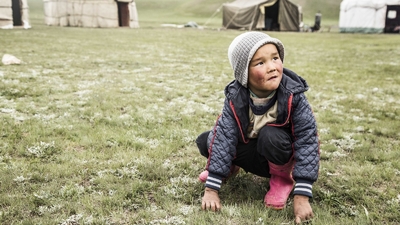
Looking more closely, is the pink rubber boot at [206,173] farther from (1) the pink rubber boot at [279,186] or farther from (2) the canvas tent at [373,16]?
(2) the canvas tent at [373,16]

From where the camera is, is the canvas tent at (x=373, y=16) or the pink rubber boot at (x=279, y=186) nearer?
the pink rubber boot at (x=279, y=186)

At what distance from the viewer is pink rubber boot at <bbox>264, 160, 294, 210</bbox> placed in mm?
3751

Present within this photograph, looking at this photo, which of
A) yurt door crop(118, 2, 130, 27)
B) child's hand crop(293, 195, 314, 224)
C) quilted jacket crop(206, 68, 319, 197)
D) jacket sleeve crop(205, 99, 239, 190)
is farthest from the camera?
yurt door crop(118, 2, 130, 27)

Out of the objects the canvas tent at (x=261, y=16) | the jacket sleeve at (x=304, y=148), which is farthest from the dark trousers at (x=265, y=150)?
the canvas tent at (x=261, y=16)

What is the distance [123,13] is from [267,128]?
40.7 metres

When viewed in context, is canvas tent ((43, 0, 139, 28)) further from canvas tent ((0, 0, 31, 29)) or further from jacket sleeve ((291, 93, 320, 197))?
jacket sleeve ((291, 93, 320, 197))

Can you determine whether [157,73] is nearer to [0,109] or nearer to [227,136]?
[0,109]

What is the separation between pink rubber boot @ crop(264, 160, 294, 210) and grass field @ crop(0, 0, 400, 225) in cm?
12

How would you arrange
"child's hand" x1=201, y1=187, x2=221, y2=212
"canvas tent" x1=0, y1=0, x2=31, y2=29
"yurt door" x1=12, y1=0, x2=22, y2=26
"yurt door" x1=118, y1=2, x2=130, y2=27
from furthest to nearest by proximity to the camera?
"yurt door" x1=118, y1=2, x2=130, y2=27 < "yurt door" x1=12, y1=0, x2=22, y2=26 < "canvas tent" x1=0, y1=0, x2=31, y2=29 < "child's hand" x1=201, y1=187, x2=221, y2=212

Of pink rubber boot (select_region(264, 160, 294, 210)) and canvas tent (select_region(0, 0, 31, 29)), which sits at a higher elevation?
canvas tent (select_region(0, 0, 31, 29))

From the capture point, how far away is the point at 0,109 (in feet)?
25.1

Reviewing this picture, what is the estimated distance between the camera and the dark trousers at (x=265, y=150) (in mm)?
3634

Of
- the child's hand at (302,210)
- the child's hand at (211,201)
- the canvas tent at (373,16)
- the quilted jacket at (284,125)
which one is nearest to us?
the child's hand at (302,210)

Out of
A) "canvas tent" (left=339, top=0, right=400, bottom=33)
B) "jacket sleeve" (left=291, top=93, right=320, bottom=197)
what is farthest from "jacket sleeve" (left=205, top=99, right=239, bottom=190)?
"canvas tent" (left=339, top=0, right=400, bottom=33)
